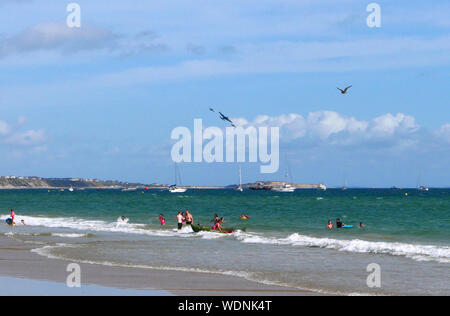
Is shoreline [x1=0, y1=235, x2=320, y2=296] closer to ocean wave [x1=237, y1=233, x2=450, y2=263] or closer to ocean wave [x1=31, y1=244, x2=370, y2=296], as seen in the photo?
ocean wave [x1=31, y1=244, x2=370, y2=296]

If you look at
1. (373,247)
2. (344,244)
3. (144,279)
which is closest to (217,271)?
(144,279)

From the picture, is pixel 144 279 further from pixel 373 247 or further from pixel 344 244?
pixel 344 244

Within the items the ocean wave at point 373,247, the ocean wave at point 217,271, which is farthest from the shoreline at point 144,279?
the ocean wave at point 373,247

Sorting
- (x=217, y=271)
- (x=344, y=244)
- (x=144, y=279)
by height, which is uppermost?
(x=144, y=279)

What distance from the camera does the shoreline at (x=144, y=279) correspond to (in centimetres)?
1766

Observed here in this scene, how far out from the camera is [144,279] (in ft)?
64.1

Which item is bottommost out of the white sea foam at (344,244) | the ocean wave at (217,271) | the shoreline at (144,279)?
the white sea foam at (344,244)

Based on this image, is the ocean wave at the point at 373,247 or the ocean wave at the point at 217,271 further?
the ocean wave at the point at 373,247

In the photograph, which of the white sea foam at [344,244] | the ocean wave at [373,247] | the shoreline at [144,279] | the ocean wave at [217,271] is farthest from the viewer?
the white sea foam at [344,244]

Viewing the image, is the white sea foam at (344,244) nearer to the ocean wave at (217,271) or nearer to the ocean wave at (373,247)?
the ocean wave at (373,247)

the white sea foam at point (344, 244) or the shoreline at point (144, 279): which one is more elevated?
the shoreline at point (144, 279)

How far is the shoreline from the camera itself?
17656mm
